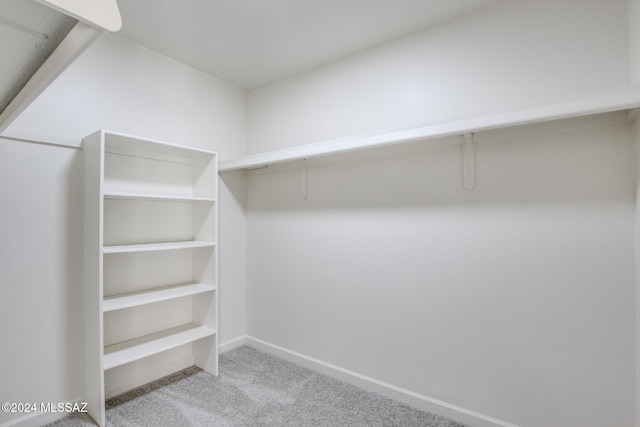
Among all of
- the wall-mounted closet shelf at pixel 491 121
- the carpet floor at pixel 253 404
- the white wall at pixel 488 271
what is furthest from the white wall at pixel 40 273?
the white wall at pixel 488 271

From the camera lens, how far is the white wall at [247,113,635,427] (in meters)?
1.52

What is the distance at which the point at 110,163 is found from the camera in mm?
2172

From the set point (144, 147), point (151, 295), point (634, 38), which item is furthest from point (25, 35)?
point (634, 38)

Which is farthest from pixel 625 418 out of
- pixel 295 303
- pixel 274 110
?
pixel 274 110

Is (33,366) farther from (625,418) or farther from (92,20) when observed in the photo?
(625,418)

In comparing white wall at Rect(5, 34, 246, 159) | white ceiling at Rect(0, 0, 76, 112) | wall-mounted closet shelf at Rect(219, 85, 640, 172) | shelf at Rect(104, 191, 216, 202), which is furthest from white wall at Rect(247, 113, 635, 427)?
white ceiling at Rect(0, 0, 76, 112)

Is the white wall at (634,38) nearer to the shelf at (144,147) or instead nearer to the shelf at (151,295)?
the shelf at (144,147)

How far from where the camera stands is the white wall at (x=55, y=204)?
1778 mm

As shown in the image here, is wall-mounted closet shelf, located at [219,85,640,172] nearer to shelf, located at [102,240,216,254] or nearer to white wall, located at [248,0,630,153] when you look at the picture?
white wall, located at [248,0,630,153]

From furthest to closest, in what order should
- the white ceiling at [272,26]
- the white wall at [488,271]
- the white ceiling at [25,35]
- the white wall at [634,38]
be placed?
1. the white ceiling at [272,26]
2. the white wall at [488,271]
3. the white wall at [634,38]
4. the white ceiling at [25,35]

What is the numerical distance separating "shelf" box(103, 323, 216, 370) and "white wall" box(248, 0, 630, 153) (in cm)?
179

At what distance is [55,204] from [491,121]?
102 inches

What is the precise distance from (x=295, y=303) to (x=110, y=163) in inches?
70.3

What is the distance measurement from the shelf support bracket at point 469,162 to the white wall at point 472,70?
0.19 m
